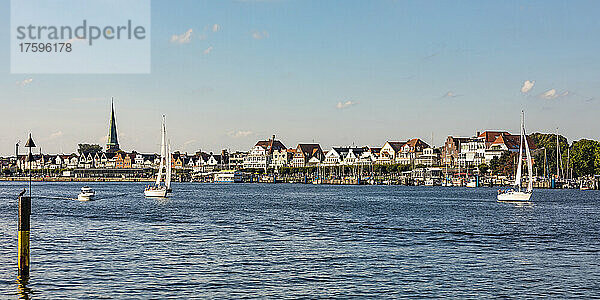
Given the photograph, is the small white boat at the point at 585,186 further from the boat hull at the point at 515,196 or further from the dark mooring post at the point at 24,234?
the dark mooring post at the point at 24,234

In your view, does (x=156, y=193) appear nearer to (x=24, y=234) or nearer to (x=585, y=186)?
(x=24, y=234)

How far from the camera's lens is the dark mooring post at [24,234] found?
94.9ft

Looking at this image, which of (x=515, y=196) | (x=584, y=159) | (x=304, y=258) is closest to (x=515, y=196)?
(x=515, y=196)

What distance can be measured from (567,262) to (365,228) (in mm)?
21260

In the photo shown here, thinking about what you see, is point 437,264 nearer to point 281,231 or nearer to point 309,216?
point 281,231

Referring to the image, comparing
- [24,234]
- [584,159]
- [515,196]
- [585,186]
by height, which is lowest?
[585,186]

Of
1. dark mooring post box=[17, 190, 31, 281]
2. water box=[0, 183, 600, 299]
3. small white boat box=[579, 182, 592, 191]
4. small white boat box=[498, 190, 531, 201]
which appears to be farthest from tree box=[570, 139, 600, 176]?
dark mooring post box=[17, 190, 31, 281]

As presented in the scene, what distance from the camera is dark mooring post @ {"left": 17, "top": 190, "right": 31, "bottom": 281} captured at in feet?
94.9

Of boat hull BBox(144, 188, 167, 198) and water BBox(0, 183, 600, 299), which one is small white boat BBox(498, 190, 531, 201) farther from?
boat hull BBox(144, 188, 167, 198)

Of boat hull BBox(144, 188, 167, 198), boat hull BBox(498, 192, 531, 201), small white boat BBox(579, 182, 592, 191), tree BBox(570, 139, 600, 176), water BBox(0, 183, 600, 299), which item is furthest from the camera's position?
tree BBox(570, 139, 600, 176)

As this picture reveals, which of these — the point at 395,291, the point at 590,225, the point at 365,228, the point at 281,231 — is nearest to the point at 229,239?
the point at 281,231

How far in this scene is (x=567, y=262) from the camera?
36531 mm

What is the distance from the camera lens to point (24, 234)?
29.3m

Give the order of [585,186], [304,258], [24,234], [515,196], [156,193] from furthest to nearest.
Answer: [585,186] → [156,193] → [515,196] → [304,258] → [24,234]
